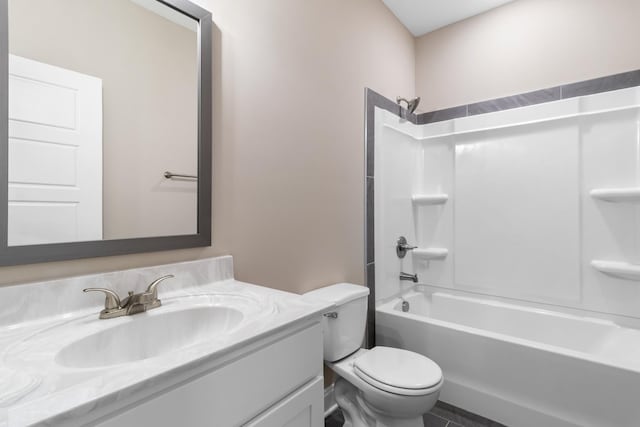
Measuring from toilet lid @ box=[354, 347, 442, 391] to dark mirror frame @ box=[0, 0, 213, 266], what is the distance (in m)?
0.94

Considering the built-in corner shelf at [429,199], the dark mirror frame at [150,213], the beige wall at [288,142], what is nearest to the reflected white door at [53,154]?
the dark mirror frame at [150,213]

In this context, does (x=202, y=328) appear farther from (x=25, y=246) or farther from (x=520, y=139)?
(x=520, y=139)

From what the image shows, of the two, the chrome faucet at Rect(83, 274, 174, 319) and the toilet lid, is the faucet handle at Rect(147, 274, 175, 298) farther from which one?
the toilet lid

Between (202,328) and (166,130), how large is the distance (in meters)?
0.72

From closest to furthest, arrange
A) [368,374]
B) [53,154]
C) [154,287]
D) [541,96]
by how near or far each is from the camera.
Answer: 1. [53,154]
2. [154,287]
3. [368,374]
4. [541,96]

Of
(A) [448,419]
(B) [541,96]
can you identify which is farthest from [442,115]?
(A) [448,419]

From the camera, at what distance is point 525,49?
2.29 m

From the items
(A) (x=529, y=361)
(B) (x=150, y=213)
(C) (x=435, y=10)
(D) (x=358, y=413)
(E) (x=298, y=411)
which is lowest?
(D) (x=358, y=413)

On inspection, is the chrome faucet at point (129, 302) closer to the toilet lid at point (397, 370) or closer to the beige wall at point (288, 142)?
the beige wall at point (288, 142)

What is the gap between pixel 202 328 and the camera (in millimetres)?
1010

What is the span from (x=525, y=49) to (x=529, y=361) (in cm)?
212

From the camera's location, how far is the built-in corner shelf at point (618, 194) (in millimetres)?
1800

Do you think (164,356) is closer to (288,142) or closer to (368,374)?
(368,374)

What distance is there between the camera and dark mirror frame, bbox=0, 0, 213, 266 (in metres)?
0.81
